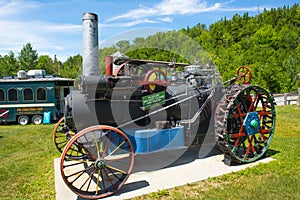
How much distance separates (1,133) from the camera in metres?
10.5

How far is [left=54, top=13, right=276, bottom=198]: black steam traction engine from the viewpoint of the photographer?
4.26 metres

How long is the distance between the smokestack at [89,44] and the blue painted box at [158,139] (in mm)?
1386

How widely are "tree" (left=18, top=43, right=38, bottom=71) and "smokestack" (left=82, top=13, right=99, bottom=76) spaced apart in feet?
112

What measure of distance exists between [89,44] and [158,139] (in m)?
2.05

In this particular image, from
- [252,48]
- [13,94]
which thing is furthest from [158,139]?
[252,48]

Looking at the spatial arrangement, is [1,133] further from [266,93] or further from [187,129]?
[266,93]

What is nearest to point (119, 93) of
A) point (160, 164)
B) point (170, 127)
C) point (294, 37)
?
point (170, 127)

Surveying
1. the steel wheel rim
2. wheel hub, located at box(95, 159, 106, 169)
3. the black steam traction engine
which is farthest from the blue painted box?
the steel wheel rim

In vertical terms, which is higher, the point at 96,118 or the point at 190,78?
the point at 190,78

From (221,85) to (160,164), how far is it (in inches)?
83.0

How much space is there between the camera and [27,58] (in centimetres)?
3788

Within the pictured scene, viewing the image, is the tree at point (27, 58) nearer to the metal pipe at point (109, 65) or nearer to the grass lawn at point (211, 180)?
the grass lawn at point (211, 180)

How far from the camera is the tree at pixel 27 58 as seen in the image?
35750 mm

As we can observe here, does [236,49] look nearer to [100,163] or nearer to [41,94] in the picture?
[41,94]
